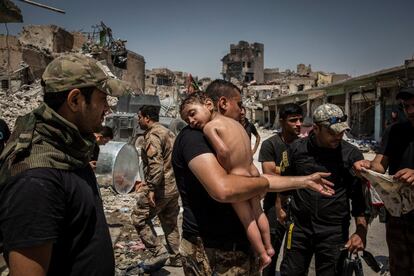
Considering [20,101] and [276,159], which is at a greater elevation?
[20,101]

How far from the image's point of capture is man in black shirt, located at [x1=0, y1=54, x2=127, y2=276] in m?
1.07

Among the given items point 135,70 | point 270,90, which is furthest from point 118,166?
point 270,90

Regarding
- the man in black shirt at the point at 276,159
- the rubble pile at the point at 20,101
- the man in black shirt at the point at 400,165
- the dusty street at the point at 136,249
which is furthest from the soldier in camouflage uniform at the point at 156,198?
the rubble pile at the point at 20,101

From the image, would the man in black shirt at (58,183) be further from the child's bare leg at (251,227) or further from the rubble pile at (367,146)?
the rubble pile at (367,146)

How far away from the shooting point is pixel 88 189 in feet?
4.29

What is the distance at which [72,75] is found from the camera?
51.6 inches

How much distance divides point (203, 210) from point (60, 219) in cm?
100

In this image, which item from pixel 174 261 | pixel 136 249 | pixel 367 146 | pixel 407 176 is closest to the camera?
pixel 407 176

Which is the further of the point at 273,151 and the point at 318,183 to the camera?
the point at 273,151

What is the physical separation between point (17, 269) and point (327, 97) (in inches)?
899

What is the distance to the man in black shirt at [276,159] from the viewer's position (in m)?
3.46

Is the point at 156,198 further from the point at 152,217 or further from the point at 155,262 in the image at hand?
the point at 155,262

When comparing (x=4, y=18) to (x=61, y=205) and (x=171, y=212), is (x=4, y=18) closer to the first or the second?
(x=171, y=212)

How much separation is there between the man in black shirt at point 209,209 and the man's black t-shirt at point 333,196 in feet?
2.61
